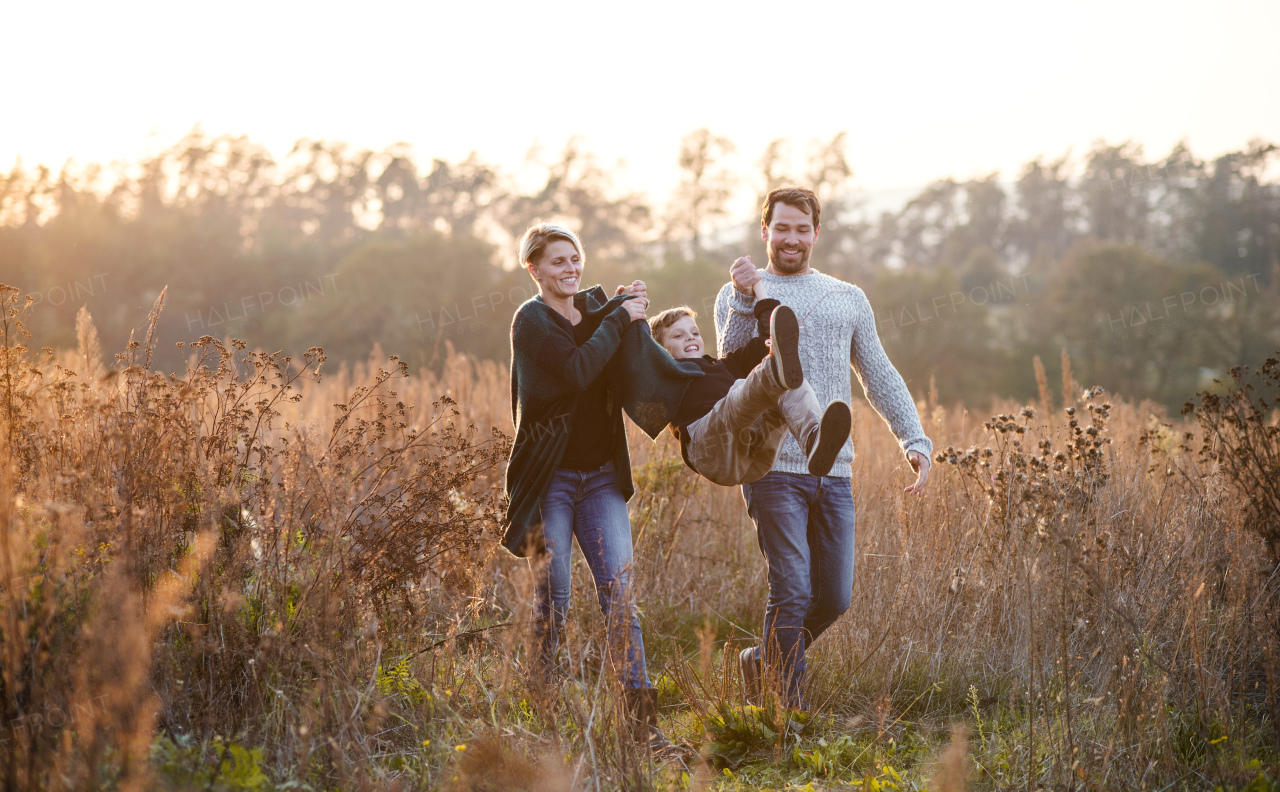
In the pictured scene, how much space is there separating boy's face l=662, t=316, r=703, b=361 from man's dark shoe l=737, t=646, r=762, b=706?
1.23 meters

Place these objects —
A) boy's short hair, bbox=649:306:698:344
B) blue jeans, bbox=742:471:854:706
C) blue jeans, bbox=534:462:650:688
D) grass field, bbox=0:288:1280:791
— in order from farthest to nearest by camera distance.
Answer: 1. boy's short hair, bbox=649:306:698:344
2. blue jeans, bbox=742:471:854:706
3. blue jeans, bbox=534:462:650:688
4. grass field, bbox=0:288:1280:791

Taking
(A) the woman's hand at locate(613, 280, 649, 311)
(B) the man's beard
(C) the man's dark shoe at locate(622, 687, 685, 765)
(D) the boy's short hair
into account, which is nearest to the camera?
(C) the man's dark shoe at locate(622, 687, 685, 765)

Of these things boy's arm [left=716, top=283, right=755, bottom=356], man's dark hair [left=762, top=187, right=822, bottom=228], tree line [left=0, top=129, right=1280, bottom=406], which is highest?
tree line [left=0, top=129, right=1280, bottom=406]

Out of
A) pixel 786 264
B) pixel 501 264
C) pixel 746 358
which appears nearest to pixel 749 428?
pixel 746 358

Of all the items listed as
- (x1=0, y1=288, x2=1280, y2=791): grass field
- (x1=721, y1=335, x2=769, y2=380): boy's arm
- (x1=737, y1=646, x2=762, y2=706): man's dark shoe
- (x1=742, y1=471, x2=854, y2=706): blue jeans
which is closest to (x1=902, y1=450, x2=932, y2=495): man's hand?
(x1=742, y1=471, x2=854, y2=706): blue jeans

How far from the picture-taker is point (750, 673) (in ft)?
12.1

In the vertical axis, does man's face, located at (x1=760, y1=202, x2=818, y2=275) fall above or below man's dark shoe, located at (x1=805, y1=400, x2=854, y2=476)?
above

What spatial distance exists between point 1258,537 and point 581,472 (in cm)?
292

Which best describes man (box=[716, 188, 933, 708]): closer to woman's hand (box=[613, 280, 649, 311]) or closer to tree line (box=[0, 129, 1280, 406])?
woman's hand (box=[613, 280, 649, 311])

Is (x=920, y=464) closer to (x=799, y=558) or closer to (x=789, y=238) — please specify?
(x=799, y=558)

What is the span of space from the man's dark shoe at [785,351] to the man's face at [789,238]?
76 cm

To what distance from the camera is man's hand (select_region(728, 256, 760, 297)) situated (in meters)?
3.45

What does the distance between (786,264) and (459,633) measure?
2.00 meters

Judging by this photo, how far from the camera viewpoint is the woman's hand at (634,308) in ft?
11.3
